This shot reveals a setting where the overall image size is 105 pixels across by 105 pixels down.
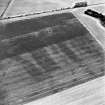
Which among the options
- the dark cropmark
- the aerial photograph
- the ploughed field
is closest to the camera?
the aerial photograph

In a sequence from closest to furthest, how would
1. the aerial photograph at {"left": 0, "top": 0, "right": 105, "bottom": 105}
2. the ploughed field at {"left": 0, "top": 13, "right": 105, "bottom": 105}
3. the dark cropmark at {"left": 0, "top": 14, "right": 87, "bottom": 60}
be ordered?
the aerial photograph at {"left": 0, "top": 0, "right": 105, "bottom": 105} < the ploughed field at {"left": 0, "top": 13, "right": 105, "bottom": 105} < the dark cropmark at {"left": 0, "top": 14, "right": 87, "bottom": 60}

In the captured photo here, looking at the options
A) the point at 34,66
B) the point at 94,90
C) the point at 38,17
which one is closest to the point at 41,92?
the point at 34,66

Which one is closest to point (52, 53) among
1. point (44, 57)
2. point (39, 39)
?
point (44, 57)

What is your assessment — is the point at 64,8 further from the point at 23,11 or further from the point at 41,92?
the point at 41,92

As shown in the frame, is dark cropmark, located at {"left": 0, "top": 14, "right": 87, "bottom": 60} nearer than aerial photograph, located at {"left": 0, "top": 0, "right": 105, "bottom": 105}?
No

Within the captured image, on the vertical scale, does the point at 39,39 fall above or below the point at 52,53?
above

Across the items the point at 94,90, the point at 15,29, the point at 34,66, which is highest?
the point at 15,29

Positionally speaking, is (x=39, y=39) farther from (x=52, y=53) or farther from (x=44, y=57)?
(x=44, y=57)
